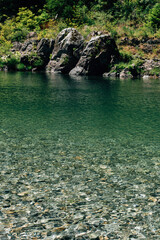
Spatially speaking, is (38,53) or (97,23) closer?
(38,53)

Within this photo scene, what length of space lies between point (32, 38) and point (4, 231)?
178 feet

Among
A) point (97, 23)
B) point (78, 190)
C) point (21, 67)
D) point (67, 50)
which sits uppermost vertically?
point (97, 23)

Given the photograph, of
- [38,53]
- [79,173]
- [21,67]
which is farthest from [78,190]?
[21,67]

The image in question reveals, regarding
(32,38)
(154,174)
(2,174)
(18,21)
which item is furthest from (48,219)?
(18,21)

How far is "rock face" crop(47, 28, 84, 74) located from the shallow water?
98.5 feet

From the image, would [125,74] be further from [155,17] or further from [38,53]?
[38,53]

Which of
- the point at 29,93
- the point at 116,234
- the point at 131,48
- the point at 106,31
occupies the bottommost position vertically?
the point at 116,234

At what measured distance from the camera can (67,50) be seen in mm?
47781

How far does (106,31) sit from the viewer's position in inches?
1924

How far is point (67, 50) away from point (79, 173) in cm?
4078

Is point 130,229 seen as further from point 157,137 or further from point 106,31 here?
point 106,31

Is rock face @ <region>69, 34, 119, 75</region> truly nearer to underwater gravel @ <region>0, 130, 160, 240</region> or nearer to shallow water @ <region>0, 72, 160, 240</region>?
shallow water @ <region>0, 72, 160, 240</region>

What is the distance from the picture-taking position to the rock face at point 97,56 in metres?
44.8

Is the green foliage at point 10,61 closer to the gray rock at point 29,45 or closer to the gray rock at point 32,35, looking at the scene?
the gray rock at point 29,45
